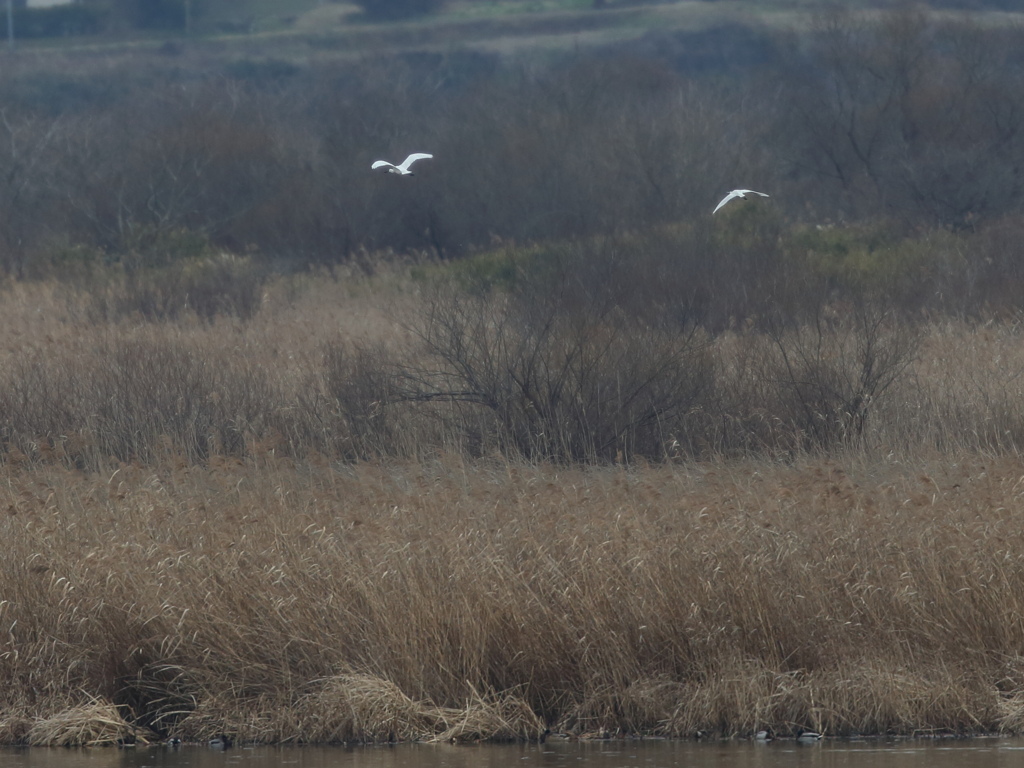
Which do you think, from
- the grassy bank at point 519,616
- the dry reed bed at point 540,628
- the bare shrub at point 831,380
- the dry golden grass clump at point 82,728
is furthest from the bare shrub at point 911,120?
the dry golden grass clump at point 82,728

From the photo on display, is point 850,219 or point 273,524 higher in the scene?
point 273,524

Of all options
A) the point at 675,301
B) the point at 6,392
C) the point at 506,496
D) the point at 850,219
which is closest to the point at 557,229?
the point at 850,219

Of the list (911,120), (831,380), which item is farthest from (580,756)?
(911,120)

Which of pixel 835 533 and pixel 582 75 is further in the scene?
pixel 582 75

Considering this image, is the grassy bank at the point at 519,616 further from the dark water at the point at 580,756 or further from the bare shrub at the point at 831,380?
the bare shrub at the point at 831,380

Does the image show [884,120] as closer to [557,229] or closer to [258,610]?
[557,229]

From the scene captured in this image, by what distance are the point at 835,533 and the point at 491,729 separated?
7.35 feet

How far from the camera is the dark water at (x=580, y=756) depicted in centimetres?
728

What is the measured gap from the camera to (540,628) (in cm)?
802

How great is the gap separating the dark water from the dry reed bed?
15 cm

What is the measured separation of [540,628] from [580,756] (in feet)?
2.53

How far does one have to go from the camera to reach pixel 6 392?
14375 mm

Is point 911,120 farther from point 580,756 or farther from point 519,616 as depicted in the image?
point 580,756

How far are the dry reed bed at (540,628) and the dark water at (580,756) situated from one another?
0.49 feet
